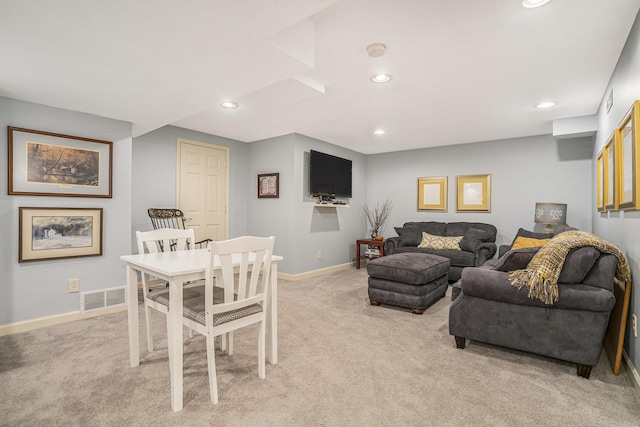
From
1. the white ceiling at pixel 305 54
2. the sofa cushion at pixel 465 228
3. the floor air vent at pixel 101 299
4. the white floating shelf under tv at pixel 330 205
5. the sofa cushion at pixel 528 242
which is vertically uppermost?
the white ceiling at pixel 305 54

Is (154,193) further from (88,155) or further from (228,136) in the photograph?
(228,136)

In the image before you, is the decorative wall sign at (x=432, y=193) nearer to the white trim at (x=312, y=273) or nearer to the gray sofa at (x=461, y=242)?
the gray sofa at (x=461, y=242)

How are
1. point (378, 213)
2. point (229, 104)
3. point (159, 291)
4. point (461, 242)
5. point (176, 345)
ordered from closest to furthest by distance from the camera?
point (176, 345)
point (159, 291)
point (229, 104)
point (461, 242)
point (378, 213)

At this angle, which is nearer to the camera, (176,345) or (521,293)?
(176,345)

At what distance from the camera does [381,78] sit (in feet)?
9.63

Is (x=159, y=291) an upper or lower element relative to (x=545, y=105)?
lower

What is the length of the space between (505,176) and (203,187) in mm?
4963

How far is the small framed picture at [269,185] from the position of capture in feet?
16.9

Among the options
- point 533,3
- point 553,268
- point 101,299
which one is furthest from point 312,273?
point 533,3

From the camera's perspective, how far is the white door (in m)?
4.71

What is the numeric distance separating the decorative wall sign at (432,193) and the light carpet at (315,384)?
351 cm

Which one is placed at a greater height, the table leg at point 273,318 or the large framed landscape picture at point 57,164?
the large framed landscape picture at point 57,164

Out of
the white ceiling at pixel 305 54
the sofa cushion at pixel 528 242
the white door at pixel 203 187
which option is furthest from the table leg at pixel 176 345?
the sofa cushion at pixel 528 242

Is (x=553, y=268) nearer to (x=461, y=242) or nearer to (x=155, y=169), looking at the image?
(x=461, y=242)
